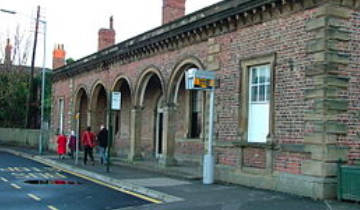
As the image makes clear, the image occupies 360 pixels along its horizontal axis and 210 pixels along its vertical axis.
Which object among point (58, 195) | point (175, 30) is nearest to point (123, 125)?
point (175, 30)

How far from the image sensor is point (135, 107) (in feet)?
69.1

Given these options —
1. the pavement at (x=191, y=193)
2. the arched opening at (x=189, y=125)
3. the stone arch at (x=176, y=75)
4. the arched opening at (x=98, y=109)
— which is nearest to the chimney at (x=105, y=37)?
the arched opening at (x=98, y=109)

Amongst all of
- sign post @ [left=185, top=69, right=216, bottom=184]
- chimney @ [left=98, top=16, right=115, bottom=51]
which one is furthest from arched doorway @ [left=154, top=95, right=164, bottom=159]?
sign post @ [left=185, top=69, right=216, bottom=184]

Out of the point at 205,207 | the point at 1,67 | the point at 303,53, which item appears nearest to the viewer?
the point at 205,207

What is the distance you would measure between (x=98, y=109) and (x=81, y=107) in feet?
6.50

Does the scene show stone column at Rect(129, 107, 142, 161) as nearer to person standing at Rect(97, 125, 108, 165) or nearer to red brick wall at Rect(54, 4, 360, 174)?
person standing at Rect(97, 125, 108, 165)

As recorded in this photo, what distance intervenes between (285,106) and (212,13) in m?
4.76

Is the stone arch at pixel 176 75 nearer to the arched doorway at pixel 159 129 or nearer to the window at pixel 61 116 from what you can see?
the arched doorway at pixel 159 129

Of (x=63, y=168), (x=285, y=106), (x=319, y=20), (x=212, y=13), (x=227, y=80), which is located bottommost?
(x=63, y=168)

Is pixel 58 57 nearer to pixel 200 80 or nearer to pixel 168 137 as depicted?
pixel 168 137

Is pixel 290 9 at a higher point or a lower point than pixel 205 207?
higher

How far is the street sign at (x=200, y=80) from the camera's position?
1395 cm

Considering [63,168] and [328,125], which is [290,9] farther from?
[63,168]

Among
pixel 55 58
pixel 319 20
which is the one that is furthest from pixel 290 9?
pixel 55 58
